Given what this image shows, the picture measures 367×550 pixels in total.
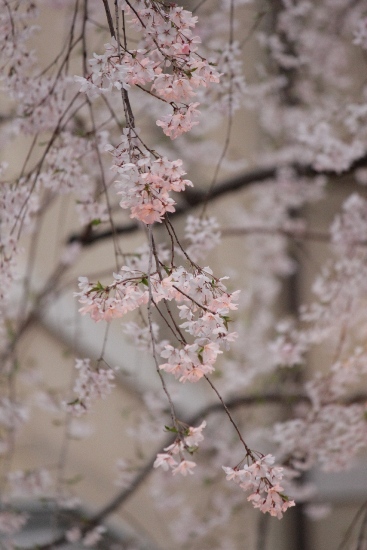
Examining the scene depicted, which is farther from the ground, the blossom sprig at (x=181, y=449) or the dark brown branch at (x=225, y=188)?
the dark brown branch at (x=225, y=188)

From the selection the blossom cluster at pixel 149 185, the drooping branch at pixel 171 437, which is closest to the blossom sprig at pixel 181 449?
the blossom cluster at pixel 149 185

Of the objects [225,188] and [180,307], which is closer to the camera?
[180,307]

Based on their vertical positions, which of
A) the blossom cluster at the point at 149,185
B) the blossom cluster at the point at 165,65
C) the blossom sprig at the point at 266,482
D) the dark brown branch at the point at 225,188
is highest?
the dark brown branch at the point at 225,188

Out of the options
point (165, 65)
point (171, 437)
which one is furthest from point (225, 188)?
point (165, 65)

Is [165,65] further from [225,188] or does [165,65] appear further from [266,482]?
[225,188]

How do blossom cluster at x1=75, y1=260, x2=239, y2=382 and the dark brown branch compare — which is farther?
the dark brown branch

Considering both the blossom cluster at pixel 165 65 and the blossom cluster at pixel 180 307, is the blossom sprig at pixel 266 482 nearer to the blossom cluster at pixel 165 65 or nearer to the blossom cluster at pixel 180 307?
the blossom cluster at pixel 180 307

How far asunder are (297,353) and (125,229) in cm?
81

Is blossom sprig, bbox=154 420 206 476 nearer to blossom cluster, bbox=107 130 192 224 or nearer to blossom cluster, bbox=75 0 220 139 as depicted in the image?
blossom cluster, bbox=107 130 192 224

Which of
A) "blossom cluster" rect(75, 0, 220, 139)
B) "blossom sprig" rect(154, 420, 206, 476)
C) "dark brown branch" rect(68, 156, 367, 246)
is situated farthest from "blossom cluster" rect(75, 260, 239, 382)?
"dark brown branch" rect(68, 156, 367, 246)

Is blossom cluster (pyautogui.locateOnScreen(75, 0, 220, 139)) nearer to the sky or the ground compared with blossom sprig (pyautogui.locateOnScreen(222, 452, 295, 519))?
nearer to the sky

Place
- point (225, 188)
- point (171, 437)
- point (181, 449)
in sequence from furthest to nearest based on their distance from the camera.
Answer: point (171, 437), point (225, 188), point (181, 449)

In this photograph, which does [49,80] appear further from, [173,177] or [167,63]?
[173,177]

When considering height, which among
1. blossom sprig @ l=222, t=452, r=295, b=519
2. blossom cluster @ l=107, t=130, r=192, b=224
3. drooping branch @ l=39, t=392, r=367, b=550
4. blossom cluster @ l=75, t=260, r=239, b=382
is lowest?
blossom sprig @ l=222, t=452, r=295, b=519
